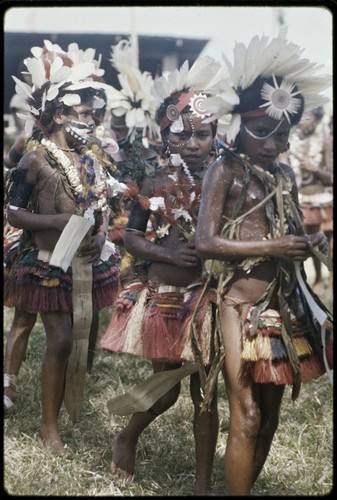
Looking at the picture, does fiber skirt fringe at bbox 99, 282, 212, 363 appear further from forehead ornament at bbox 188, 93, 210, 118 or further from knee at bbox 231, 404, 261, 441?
forehead ornament at bbox 188, 93, 210, 118

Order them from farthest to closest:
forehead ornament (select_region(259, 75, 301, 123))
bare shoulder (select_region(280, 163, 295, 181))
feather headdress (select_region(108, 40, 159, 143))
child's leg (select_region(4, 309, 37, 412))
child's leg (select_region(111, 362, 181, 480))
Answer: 1. feather headdress (select_region(108, 40, 159, 143))
2. child's leg (select_region(4, 309, 37, 412))
3. child's leg (select_region(111, 362, 181, 480))
4. bare shoulder (select_region(280, 163, 295, 181))
5. forehead ornament (select_region(259, 75, 301, 123))

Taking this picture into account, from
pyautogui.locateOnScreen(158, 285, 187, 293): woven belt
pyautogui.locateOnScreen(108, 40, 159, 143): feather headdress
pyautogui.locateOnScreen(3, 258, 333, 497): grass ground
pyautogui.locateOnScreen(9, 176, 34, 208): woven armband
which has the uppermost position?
pyautogui.locateOnScreen(108, 40, 159, 143): feather headdress

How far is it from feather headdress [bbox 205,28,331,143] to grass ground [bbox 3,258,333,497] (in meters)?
1.81

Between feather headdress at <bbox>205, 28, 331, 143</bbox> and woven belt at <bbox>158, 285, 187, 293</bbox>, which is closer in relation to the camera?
feather headdress at <bbox>205, 28, 331, 143</bbox>

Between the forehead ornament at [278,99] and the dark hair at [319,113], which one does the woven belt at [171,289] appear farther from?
the dark hair at [319,113]

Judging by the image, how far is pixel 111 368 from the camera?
6023 mm

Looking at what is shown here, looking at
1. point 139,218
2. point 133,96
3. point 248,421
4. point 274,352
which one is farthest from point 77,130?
point 248,421

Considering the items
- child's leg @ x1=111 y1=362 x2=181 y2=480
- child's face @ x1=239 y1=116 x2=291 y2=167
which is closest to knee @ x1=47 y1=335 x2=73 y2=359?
child's leg @ x1=111 y1=362 x2=181 y2=480

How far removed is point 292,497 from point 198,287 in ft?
3.62

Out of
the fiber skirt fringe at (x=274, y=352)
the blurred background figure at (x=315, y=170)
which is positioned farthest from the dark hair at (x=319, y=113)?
the fiber skirt fringe at (x=274, y=352)

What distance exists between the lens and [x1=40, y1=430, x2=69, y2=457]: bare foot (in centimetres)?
462

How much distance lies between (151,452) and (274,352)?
1.37m

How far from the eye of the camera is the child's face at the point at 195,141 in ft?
14.6

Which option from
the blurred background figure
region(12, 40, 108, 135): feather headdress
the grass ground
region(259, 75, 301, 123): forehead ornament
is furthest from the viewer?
the blurred background figure
